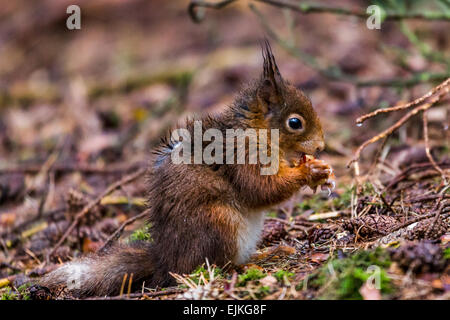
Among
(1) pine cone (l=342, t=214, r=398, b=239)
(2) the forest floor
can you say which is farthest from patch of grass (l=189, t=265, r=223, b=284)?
(1) pine cone (l=342, t=214, r=398, b=239)

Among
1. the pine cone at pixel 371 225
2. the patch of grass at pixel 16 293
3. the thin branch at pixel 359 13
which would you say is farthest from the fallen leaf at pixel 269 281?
the thin branch at pixel 359 13

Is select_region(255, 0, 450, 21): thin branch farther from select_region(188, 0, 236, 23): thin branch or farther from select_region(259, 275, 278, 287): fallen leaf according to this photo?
select_region(259, 275, 278, 287): fallen leaf

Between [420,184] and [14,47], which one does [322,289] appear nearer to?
[420,184]

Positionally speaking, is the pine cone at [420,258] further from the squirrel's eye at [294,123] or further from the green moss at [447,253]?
the squirrel's eye at [294,123]

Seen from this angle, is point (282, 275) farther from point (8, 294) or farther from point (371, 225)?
point (8, 294)
